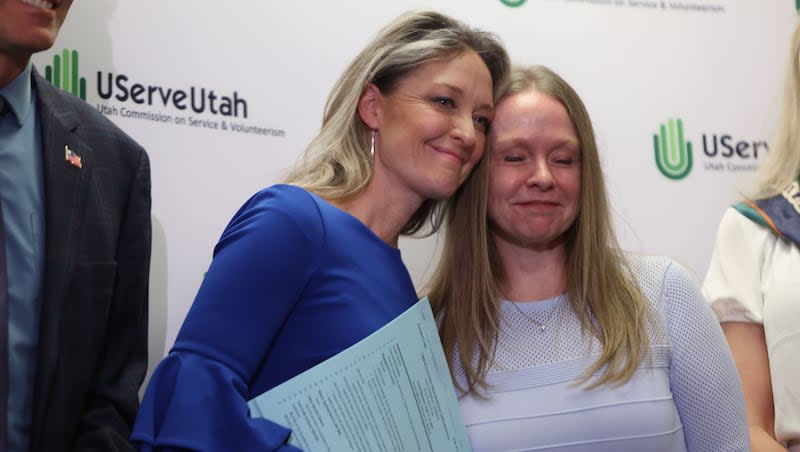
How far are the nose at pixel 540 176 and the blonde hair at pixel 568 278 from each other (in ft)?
0.32

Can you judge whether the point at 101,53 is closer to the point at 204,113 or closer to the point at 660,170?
the point at 204,113

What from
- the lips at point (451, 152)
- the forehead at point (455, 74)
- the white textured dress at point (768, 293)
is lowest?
the white textured dress at point (768, 293)

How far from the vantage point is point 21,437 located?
167 centimetres

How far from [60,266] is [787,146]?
1.74 metres

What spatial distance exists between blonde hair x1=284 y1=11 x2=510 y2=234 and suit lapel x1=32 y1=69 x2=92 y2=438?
407 millimetres

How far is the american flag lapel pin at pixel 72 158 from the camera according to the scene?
5.94 feet

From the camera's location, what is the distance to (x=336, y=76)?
8.71 ft

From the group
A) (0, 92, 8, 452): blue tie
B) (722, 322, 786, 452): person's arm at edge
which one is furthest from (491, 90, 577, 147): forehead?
(0, 92, 8, 452): blue tie

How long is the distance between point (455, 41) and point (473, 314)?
1.84ft

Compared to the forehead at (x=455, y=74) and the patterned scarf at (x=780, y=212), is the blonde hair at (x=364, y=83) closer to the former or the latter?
the forehead at (x=455, y=74)

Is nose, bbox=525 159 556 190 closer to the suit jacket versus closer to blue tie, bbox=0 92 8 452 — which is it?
the suit jacket

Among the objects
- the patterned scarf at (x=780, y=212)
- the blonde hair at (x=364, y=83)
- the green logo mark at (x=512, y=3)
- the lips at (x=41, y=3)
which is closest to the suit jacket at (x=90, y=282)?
the lips at (x=41, y=3)

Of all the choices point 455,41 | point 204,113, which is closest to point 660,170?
point 455,41

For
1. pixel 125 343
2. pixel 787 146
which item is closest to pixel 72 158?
pixel 125 343
